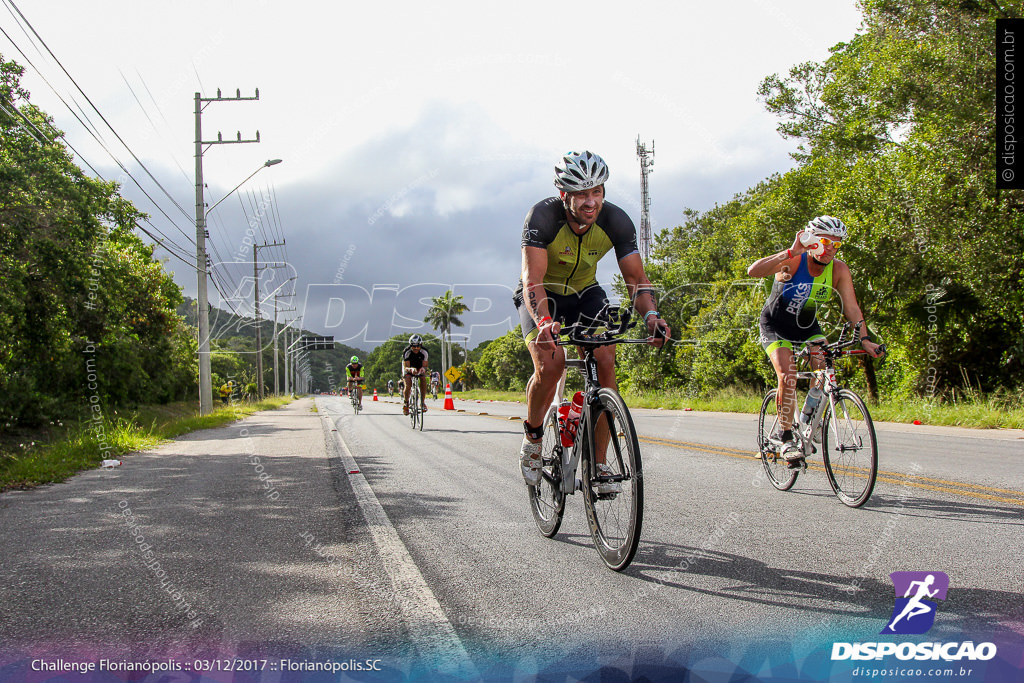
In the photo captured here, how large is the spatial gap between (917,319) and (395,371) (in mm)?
150744

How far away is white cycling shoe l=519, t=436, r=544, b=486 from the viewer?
4348 millimetres

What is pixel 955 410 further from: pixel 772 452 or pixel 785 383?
pixel 785 383

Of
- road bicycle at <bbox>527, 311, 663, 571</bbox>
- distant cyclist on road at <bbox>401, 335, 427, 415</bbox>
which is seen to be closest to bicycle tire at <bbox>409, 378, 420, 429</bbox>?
distant cyclist on road at <bbox>401, 335, 427, 415</bbox>

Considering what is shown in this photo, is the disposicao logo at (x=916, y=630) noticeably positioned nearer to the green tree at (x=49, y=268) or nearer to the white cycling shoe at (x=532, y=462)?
the white cycling shoe at (x=532, y=462)

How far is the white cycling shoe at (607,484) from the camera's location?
136 inches

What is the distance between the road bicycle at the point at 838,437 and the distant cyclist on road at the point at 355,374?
69.7ft

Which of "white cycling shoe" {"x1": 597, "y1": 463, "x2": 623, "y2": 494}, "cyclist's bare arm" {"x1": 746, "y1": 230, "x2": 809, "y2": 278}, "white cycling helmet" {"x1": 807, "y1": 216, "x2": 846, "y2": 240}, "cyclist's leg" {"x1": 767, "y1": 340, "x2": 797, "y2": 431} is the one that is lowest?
"white cycling shoe" {"x1": 597, "y1": 463, "x2": 623, "y2": 494}

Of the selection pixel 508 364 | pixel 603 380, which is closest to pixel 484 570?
pixel 603 380

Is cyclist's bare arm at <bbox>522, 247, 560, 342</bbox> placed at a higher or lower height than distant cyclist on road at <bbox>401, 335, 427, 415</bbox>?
higher

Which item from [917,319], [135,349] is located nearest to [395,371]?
[135,349]

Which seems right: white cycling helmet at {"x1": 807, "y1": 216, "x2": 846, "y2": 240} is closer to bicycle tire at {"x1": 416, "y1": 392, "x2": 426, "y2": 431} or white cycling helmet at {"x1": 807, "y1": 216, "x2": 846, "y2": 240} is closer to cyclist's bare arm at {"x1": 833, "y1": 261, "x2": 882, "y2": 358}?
cyclist's bare arm at {"x1": 833, "y1": 261, "x2": 882, "y2": 358}

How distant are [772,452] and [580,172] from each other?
3185mm

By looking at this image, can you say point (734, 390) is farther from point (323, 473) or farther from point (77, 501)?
point (77, 501)

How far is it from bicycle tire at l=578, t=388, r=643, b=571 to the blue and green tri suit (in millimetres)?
2614
